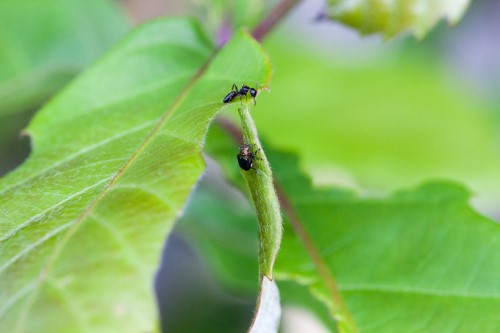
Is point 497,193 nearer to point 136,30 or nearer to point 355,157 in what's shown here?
point 355,157

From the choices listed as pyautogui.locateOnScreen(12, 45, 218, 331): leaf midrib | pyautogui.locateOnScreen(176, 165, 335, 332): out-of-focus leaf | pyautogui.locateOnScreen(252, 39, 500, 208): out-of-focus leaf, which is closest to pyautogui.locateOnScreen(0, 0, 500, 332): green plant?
pyautogui.locateOnScreen(12, 45, 218, 331): leaf midrib

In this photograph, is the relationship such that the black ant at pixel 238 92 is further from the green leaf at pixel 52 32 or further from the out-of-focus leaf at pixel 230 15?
the green leaf at pixel 52 32

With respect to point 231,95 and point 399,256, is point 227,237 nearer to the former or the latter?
point 399,256

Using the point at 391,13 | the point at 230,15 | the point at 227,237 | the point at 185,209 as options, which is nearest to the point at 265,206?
the point at 185,209

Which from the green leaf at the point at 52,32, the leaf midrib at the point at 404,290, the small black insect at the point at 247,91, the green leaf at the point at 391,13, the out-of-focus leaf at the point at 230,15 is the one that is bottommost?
the leaf midrib at the point at 404,290

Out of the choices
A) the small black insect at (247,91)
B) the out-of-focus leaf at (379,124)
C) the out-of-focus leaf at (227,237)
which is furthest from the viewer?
the out-of-focus leaf at (379,124)

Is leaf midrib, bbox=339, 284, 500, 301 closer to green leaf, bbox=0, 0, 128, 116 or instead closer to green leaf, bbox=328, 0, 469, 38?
green leaf, bbox=328, 0, 469, 38

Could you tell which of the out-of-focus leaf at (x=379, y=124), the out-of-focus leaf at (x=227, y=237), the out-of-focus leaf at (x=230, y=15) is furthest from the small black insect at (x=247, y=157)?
the out-of-focus leaf at (x=379, y=124)
